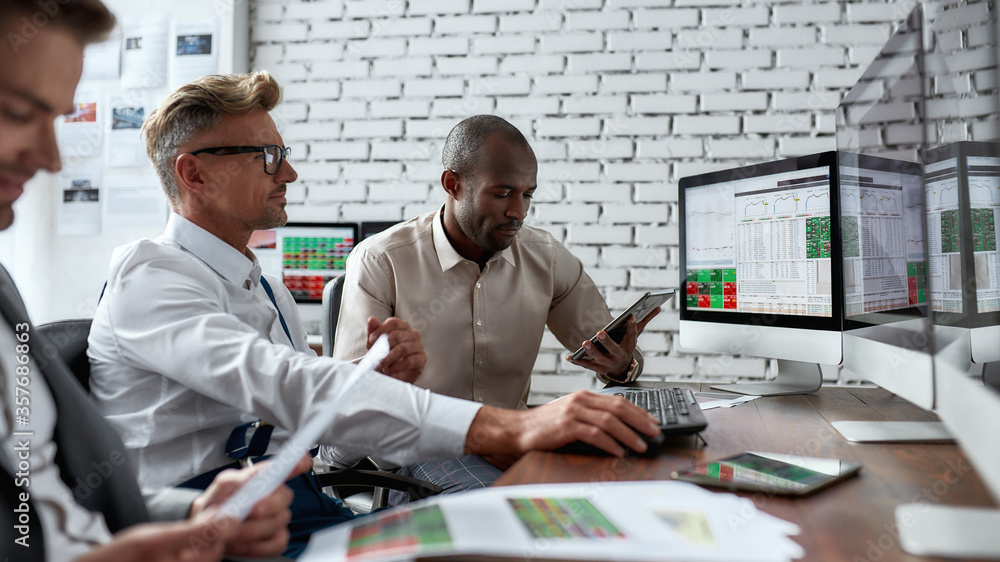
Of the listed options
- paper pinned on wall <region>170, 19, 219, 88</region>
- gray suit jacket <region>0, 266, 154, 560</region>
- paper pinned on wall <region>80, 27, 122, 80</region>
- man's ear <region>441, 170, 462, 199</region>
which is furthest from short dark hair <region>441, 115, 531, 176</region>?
paper pinned on wall <region>80, 27, 122, 80</region>

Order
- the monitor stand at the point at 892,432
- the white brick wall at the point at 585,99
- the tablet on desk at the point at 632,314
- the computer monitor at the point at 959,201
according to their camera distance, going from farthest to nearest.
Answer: the white brick wall at the point at 585,99 → the tablet on desk at the point at 632,314 → the monitor stand at the point at 892,432 → the computer monitor at the point at 959,201

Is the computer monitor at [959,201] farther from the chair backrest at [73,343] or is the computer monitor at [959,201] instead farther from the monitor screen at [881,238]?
the chair backrest at [73,343]

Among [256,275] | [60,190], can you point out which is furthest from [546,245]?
[60,190]

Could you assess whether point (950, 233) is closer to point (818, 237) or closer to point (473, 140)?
point (818, 237)

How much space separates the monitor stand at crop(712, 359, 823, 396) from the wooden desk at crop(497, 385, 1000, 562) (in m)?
0.21

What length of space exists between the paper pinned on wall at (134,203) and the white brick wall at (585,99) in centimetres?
68

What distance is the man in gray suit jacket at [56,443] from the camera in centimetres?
63

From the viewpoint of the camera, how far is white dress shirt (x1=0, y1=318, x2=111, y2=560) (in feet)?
2.10

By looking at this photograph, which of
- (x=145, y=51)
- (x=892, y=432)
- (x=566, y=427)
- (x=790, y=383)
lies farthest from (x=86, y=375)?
(x=145, y=51)

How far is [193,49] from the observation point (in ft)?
10.6

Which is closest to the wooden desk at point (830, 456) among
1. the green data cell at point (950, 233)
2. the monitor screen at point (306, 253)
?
the green data cell at point (950, 233)

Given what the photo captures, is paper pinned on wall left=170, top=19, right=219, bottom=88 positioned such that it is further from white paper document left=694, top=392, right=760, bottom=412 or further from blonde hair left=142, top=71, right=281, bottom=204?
white paper document left=694, top=392, right=760, bottom=412

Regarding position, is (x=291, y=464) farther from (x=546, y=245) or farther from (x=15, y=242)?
(x=15, y=242)

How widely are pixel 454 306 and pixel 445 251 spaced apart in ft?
0.58
